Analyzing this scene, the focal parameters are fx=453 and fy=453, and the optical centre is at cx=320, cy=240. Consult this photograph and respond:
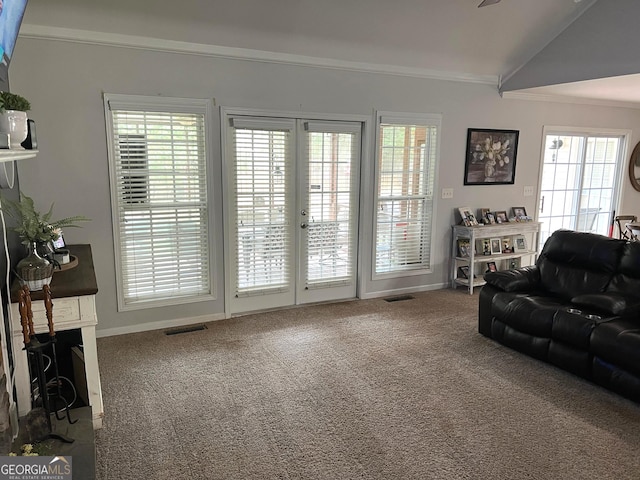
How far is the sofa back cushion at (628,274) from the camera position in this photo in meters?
3.56

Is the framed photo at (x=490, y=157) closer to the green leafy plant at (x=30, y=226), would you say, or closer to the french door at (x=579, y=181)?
the french door at (x=579, y=181)

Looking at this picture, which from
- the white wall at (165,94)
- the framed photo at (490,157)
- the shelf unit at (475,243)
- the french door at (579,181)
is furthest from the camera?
the french door at (579,181)

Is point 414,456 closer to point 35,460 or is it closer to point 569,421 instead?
point 569,421

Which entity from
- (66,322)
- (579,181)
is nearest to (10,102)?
(66,322)

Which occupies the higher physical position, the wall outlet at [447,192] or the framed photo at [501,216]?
the wall outlet at [447,192]

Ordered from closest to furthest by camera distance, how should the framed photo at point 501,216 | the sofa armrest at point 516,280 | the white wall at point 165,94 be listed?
the white wall at point 165,94, the sofa armrest at point 516,280, the framed photo at point 501,216

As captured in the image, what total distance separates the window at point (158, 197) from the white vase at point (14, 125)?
5.68 feet

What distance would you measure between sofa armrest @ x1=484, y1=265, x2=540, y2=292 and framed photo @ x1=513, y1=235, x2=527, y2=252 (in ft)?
5.58

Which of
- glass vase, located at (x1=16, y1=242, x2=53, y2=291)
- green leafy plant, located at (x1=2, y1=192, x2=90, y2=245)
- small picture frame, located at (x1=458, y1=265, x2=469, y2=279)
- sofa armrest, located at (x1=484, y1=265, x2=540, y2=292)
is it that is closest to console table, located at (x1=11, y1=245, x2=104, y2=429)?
glass vase, located at (x1=16, y1=242, x2=53, y2=291)

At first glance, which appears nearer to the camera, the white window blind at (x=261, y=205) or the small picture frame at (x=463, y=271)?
the white window blind at (x=261, y=205)

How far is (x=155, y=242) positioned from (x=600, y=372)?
3.59m

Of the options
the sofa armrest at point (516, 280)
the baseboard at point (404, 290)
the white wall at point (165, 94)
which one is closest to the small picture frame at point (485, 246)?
the white wall at point (165, 94)

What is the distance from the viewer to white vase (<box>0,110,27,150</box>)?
1.91 m

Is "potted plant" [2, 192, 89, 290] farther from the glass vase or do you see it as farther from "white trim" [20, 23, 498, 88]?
"white trim" [20, 23, 498, 88]
